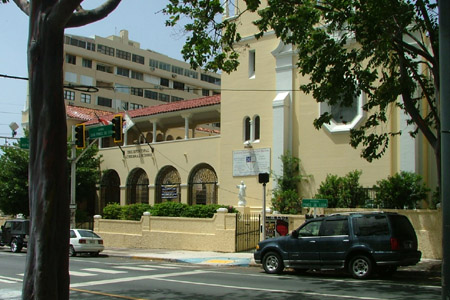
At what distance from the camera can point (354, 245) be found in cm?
1461

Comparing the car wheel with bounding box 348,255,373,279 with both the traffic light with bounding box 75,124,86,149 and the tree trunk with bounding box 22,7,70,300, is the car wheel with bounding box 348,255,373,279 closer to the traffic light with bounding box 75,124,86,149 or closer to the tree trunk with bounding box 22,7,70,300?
the tree trunk with bounding box 22,7,70,300

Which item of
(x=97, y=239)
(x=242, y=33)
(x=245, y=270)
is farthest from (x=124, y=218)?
(x=245, y=270)

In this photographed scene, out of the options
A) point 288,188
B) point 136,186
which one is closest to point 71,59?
point 136,186

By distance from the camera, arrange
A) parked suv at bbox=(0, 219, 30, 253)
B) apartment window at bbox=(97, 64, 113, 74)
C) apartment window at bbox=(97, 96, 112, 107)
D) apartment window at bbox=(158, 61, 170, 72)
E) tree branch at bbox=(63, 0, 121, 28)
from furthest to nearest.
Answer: apartment window at bbox=(158, 61, 170, 72) < apartment window at bbox=(97, 64, 113, 74) < apartment window at bbox=(97, 96, 112, 107) < parked suv at bbox=(0, 219, 30, 253) < tree branch at bbox=(63, 0, 121, 28)

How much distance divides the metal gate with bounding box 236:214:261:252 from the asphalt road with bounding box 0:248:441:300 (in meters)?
6.03

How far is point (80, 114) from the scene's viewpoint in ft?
143

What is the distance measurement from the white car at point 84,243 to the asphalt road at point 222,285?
611 centimetres

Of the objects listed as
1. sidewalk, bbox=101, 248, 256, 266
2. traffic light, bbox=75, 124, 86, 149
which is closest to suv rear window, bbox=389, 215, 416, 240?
sidewalk, bbox=101, 248, 256, 266

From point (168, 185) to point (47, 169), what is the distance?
1096 inches

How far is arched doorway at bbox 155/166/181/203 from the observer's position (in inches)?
1341

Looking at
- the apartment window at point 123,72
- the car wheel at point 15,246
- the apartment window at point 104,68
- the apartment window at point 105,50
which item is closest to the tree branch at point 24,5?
the car wheel at point 15,246

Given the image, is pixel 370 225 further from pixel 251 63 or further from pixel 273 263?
pixel 251 63

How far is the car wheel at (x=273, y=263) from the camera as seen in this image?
16.1 m

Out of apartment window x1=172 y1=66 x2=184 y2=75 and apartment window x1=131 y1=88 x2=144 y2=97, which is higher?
apartment window x1=172 y1=66 x2=184 y2=75
